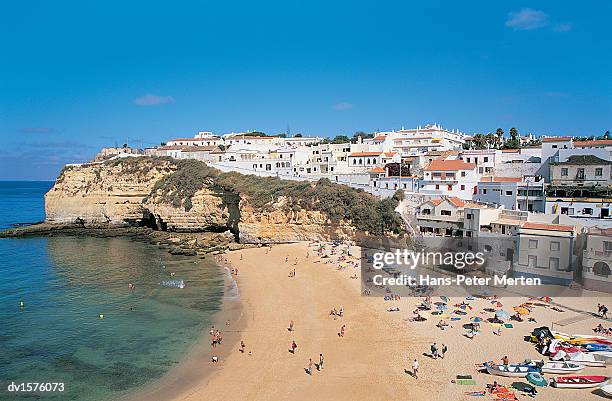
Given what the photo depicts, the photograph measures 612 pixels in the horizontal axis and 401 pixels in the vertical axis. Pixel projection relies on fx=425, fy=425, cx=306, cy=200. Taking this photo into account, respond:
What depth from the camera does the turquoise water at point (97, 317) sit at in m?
17.7


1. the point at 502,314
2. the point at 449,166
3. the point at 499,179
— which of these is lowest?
the point at 502,314

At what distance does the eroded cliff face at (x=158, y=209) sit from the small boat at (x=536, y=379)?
22568 mm

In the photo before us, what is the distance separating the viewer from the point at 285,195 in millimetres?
41969

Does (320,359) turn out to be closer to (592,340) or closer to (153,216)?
(592,340)

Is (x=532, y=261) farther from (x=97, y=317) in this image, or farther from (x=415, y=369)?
(x=97, y=317)

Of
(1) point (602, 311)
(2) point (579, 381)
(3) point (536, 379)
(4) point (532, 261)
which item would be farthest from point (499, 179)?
(3) point (536, 379)

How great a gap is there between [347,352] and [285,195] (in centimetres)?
2472

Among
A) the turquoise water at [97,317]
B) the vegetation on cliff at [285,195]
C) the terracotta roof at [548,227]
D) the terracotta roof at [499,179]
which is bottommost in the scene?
the turquoise water at [97,317]

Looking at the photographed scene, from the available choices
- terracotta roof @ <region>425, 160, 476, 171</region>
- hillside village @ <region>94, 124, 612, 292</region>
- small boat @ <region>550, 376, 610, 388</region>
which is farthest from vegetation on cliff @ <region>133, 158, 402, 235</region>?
small boat @ <region>550, 376, 610, 388</region>

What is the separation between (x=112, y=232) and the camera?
51.9 m

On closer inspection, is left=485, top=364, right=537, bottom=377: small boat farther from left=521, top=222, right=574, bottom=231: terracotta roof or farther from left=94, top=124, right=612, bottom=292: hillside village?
left=521, top=222, right=574, bottom=231: terracotta roof

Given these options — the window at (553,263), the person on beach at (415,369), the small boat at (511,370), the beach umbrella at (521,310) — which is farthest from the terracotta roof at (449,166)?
the person on beach at (415,369)

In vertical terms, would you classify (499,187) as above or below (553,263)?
above

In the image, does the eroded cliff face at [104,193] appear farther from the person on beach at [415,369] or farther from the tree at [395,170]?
the person on beach at [415,369]
